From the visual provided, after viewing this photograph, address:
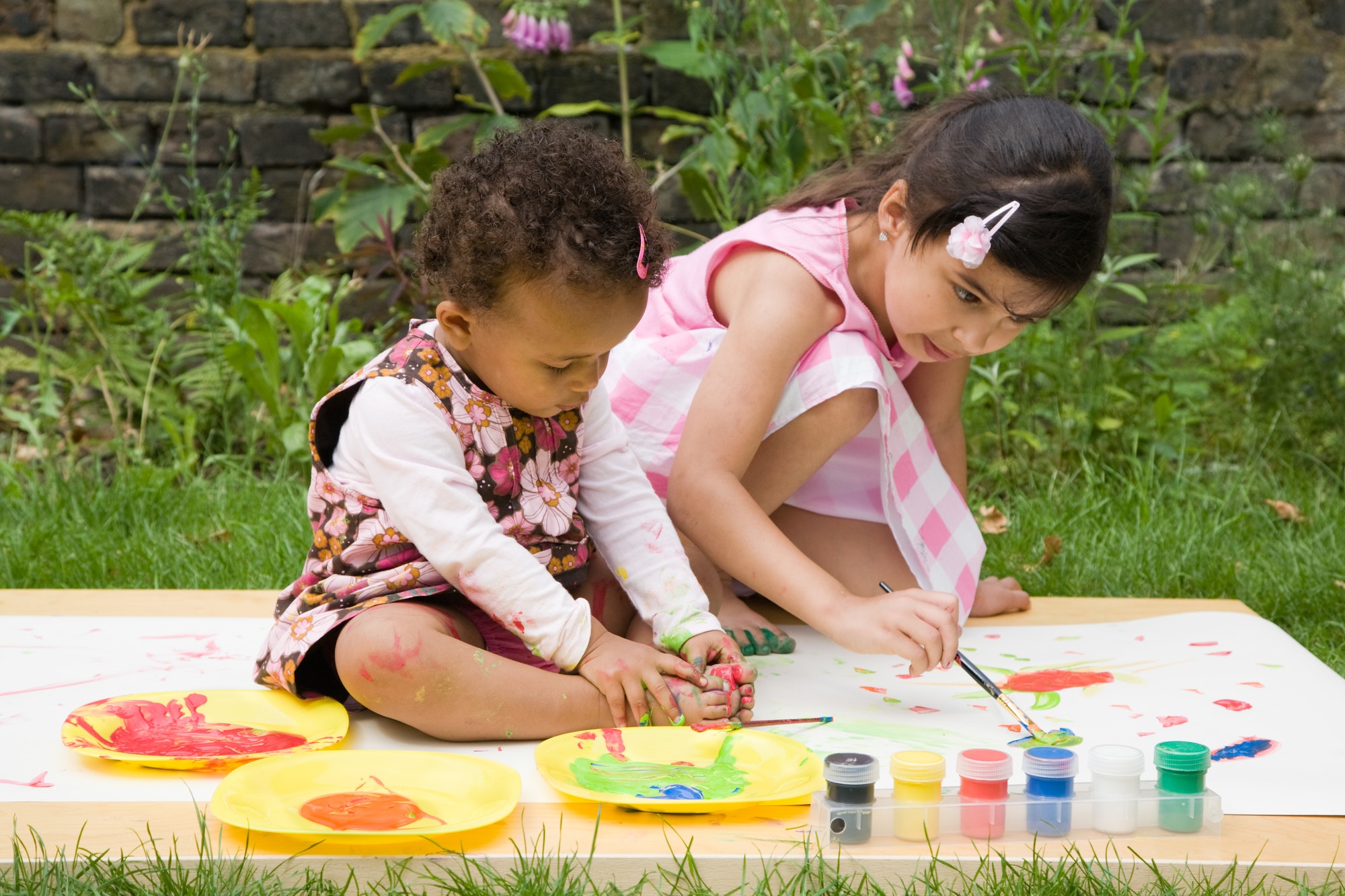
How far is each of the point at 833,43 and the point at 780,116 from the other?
302 mm

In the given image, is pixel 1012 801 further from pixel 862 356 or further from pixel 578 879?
pixel 862 356

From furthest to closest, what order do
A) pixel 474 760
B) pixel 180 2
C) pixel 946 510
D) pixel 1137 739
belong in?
pixel 180 2, pixel 946 510, pixel 1137 739, pixel 474 760

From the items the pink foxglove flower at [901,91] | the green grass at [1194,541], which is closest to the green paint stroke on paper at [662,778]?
the green grass at [1194,541]

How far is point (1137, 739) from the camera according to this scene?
4.20 feet

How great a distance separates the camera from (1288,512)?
226 centimetres

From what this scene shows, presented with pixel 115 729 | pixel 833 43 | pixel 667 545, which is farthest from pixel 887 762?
pixel 833 43

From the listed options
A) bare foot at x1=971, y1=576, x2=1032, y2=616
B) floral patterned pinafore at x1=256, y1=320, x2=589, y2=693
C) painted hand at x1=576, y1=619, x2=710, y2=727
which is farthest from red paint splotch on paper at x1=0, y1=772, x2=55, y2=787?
bare foot at x1=971, y1=576, x2=1032, y2=616

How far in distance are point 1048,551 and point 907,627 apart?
906mm

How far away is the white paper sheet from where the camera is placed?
3.78 feet

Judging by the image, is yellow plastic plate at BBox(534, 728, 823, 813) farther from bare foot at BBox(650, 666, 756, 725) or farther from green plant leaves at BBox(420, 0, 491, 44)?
green plant leaves at BBox(420, 0, 491, 44)

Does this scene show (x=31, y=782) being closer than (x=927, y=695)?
Yes

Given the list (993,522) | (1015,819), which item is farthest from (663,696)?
(993,522)

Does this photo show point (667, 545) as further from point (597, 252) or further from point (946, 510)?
point (946, 510)

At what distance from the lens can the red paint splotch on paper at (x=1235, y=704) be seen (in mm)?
1358
